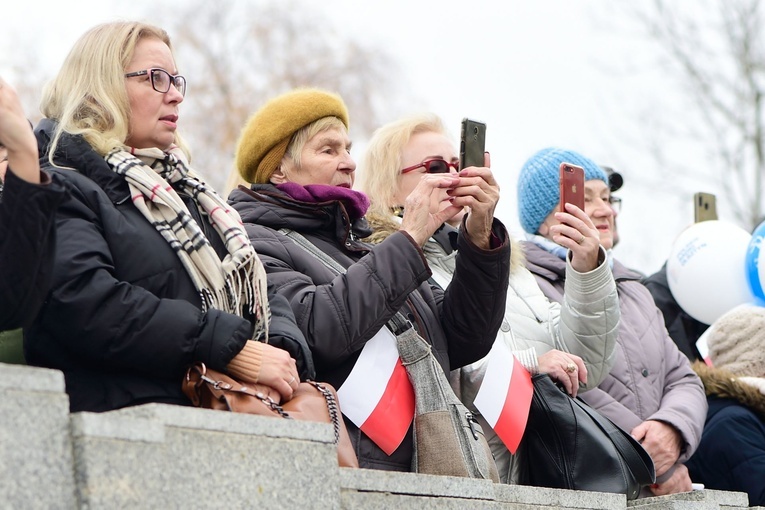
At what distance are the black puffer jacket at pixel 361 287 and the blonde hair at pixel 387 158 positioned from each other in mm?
654

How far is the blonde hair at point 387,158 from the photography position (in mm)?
5395

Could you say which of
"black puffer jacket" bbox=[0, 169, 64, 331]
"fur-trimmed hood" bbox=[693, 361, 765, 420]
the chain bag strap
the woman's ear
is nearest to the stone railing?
the chain bag strap

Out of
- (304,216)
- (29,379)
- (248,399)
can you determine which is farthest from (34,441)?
(304,216)

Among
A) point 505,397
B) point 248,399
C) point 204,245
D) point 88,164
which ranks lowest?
point 505,397

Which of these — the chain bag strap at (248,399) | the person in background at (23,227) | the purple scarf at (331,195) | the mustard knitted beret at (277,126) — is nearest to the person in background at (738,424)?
the purple scarf at (331,195)

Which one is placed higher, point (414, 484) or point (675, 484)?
point (414, 484)

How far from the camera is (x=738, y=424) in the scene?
5766mm

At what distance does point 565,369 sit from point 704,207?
342cm

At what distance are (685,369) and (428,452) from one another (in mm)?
2047

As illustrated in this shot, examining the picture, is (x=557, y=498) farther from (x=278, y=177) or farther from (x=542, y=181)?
(x=542, y=181)

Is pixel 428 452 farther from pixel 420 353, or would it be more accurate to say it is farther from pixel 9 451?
pixel 9 451

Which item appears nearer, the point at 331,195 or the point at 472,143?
the point at 331,195

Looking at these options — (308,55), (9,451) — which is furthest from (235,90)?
(9,451)

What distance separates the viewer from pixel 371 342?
4281 mm
